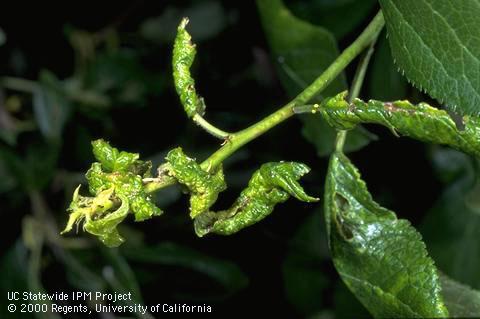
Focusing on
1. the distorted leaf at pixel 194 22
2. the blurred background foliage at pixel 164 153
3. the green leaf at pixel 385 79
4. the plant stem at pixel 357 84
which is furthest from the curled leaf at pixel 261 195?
the distorted leaf at pixel 194 22

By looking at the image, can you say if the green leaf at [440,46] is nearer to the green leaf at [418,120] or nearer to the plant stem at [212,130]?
the green leaf at [418,120]

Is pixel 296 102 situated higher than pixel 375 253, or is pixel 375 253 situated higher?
pixel 296 102

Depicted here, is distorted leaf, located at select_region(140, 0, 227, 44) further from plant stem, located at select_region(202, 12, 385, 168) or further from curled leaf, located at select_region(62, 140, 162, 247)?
curled leaf, located at select_region(62, 140, 162, 247)

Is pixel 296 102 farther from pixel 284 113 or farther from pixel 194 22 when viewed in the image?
pixel 194 22

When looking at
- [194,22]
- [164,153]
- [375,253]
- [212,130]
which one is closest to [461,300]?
[375,253]

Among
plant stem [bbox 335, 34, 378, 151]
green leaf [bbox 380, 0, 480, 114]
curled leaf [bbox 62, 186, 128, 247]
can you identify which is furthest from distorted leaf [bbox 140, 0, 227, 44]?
curled leaf [bbox 62, 186, 128, 247]

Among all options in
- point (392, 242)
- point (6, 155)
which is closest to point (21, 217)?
point (6, 155)
